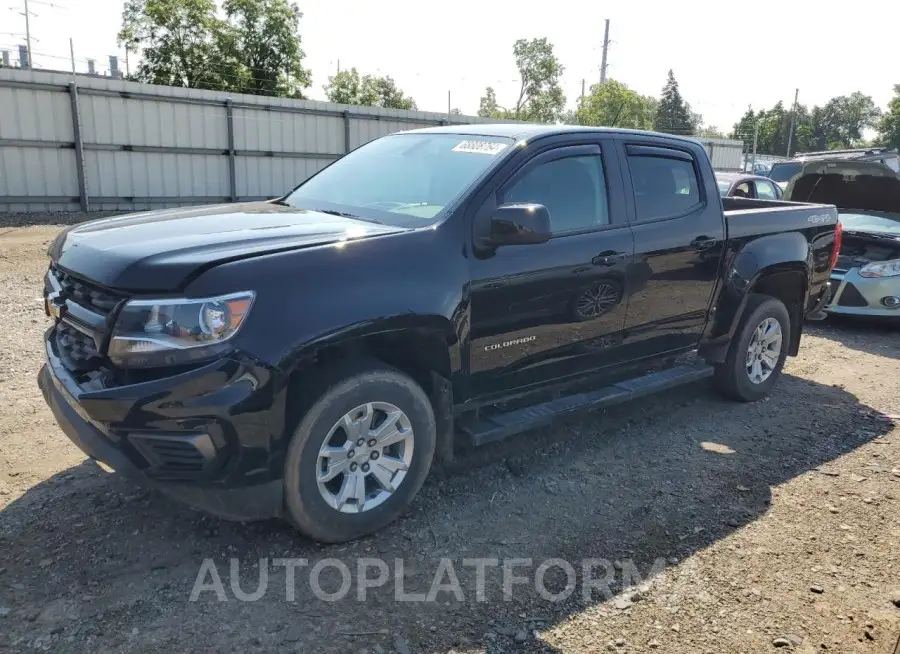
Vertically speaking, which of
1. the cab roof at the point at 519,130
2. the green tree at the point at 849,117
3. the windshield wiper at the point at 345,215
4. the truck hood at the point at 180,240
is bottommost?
the truck hood at the point at 180,240

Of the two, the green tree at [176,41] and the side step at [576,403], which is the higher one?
the green tree at [176,41]

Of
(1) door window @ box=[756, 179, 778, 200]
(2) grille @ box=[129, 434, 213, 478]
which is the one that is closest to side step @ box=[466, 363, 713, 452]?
(2) grille @ box=[129, 434, 213, 478]

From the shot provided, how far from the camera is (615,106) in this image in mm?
45406

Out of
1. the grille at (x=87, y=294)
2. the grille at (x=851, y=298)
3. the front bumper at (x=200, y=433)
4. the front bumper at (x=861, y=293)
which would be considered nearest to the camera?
the front bumper at (x=200, y=433)

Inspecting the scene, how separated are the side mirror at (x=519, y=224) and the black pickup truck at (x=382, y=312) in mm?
11

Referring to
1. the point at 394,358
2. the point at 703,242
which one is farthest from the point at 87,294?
the point at 703,242

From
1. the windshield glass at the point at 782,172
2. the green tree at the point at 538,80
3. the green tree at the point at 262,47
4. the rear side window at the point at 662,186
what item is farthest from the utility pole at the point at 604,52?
the rear side window at the point at 662,186

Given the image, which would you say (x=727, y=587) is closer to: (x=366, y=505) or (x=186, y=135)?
(x=366, y=505)

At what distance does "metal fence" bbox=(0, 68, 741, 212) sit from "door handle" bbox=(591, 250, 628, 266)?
Answer: 42.2 ft

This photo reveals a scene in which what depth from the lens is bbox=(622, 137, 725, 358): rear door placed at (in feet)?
14.5

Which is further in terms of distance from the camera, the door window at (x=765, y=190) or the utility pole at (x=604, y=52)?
the utility pole at (x=604, y=52)

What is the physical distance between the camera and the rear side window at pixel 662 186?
4480mm

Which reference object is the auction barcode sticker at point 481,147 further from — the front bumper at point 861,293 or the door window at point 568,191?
the front bumper at point 861,293

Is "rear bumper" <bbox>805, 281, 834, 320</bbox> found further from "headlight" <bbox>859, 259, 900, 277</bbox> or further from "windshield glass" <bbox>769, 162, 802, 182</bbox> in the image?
"windshield glass" <bbox>769, 162, 802, 182</bbox>
